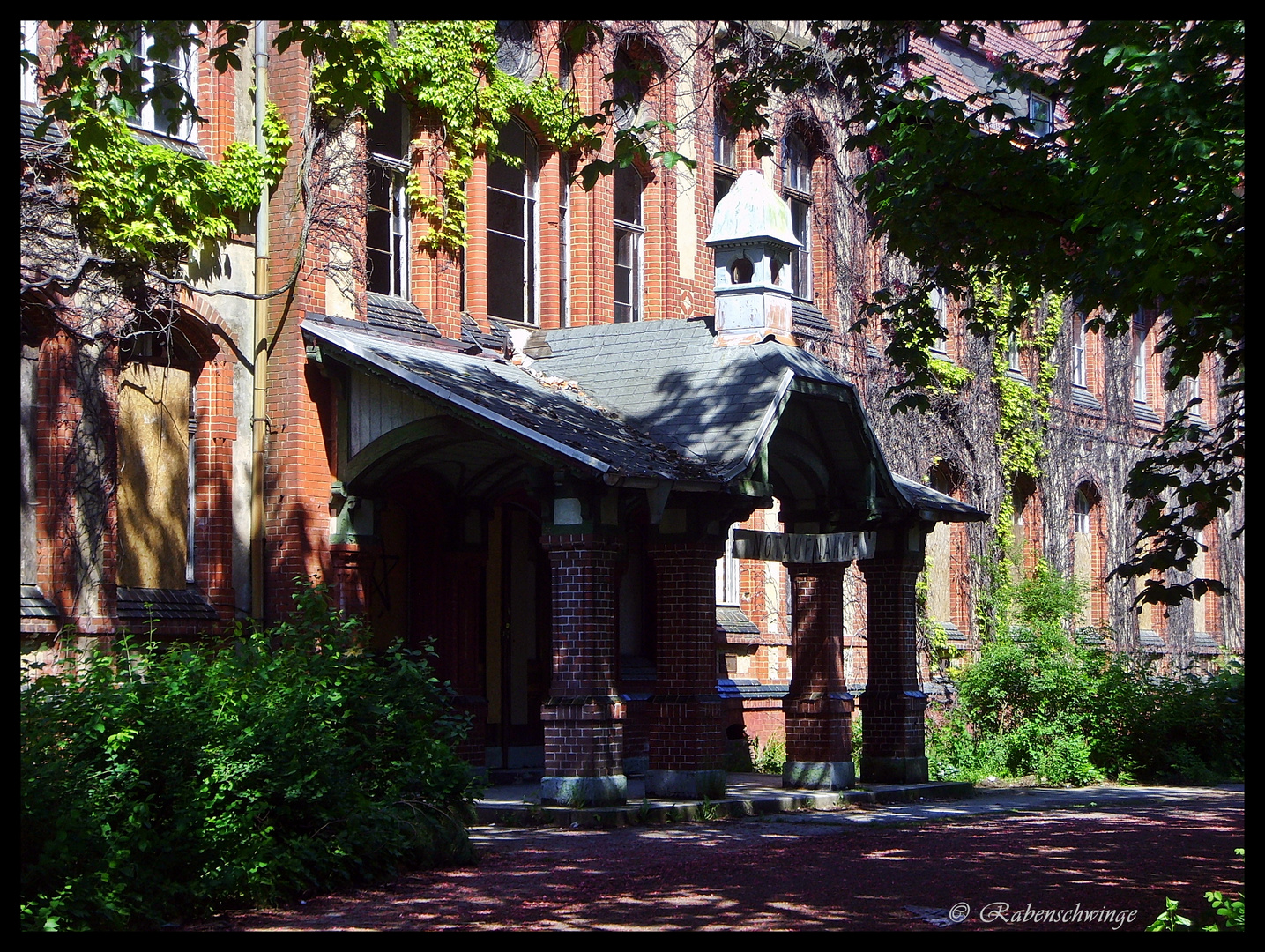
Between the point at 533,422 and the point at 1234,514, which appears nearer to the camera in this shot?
the point at 533,422

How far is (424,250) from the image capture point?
1811cm

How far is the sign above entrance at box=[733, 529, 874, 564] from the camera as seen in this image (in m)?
16.4

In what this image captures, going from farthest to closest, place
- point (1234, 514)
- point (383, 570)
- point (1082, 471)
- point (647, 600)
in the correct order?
point (1234, 514)
point (1082, 471)
point (647, 600)
point (383, 570)

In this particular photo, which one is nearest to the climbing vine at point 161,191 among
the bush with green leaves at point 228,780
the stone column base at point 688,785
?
the bush with green leaves at point 228,780

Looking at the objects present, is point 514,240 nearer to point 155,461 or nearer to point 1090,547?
point 155,461

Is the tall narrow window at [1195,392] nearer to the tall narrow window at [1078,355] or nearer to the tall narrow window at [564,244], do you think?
the tall narrow window at [1078,355]

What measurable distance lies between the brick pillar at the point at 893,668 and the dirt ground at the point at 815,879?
8.35ft

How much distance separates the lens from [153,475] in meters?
15.7

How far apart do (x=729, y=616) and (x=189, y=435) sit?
8.02 m

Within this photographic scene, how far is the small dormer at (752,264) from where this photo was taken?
16594mm

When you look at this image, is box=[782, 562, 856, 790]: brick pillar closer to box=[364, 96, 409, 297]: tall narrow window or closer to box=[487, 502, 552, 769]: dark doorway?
box=[487, 502, 552, 769]: dark doorway
